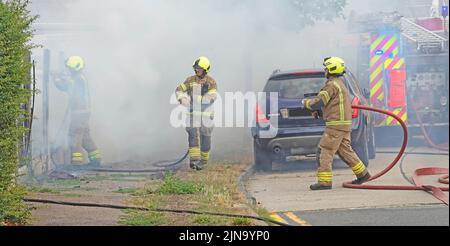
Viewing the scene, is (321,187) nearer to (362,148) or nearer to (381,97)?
(362,148)

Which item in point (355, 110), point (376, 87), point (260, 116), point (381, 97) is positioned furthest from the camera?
point (376, 87)

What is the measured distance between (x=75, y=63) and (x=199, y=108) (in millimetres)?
1821

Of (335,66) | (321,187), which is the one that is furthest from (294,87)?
(321,187)

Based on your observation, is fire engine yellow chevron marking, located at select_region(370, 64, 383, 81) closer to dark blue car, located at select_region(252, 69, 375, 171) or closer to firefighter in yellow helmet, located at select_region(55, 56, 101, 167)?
dark blue car, located at select_region(252, 69, 375, 171)

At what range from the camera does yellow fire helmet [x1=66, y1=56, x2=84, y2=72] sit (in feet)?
37.5

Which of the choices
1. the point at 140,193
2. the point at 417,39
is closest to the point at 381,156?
the point at 417,39

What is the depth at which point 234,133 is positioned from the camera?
1688 cm

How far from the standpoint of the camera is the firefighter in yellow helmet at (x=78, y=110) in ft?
37.5

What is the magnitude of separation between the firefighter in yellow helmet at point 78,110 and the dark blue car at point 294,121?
2317 mm

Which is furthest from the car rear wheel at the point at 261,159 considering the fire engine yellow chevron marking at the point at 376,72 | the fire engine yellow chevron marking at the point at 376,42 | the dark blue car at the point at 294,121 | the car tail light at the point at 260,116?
the fire engine yellow chevron marking at the point at 376,42

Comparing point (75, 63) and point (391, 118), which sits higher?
point (75, 63)

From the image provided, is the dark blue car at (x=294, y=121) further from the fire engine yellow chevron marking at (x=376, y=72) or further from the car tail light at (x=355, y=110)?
the fire engine yellow chevron marking at (x=376, y=72)

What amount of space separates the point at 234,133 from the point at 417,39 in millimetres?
4206

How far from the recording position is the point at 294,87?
11.4 meters
